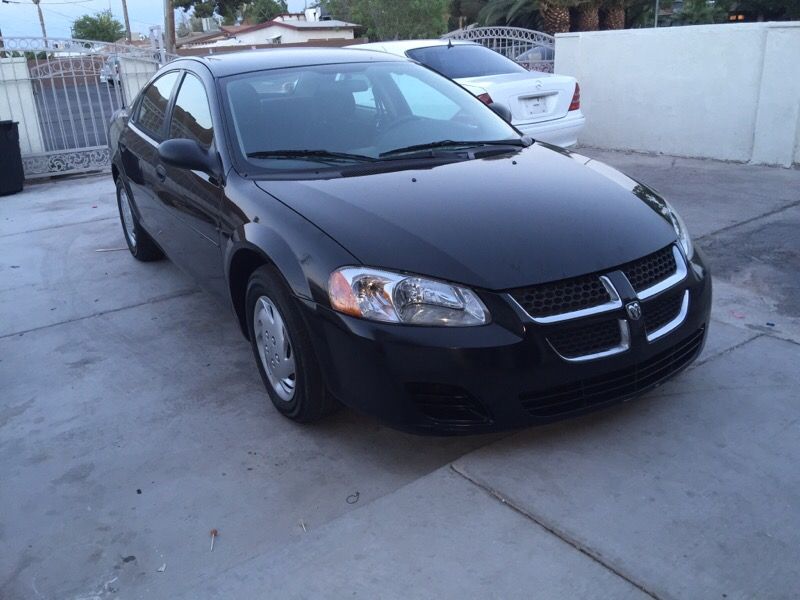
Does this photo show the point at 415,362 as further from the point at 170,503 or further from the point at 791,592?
the point at 791,592

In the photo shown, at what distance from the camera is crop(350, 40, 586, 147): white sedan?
8.20 metres

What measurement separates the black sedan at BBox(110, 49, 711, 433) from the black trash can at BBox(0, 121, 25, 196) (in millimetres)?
6487

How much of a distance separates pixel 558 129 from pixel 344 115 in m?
4.57

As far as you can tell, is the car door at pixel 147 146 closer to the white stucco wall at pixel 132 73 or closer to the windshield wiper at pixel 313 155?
the windshield wiper at pixel 313 155

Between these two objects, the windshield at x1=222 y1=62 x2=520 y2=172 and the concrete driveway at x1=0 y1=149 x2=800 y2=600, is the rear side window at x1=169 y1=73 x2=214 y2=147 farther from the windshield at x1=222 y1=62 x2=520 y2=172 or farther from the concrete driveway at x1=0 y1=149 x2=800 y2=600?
the concrete driveway at x1=0 y1=149 x2=800 y2=600

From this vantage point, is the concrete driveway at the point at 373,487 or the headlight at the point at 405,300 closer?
the concrete driveway at the point at 373,487

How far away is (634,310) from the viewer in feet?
10.4

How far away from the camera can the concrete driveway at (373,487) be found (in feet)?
8.89

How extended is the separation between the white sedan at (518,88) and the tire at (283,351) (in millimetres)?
4707

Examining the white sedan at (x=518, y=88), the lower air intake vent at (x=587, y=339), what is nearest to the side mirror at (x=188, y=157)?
the lower air intake vent at (x=587, y=339)

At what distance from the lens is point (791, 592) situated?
253 centimetres

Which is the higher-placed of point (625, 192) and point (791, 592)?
point (625, 192)

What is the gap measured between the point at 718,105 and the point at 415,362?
298 inches

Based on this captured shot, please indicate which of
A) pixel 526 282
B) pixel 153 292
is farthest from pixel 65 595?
pixel 153 292
